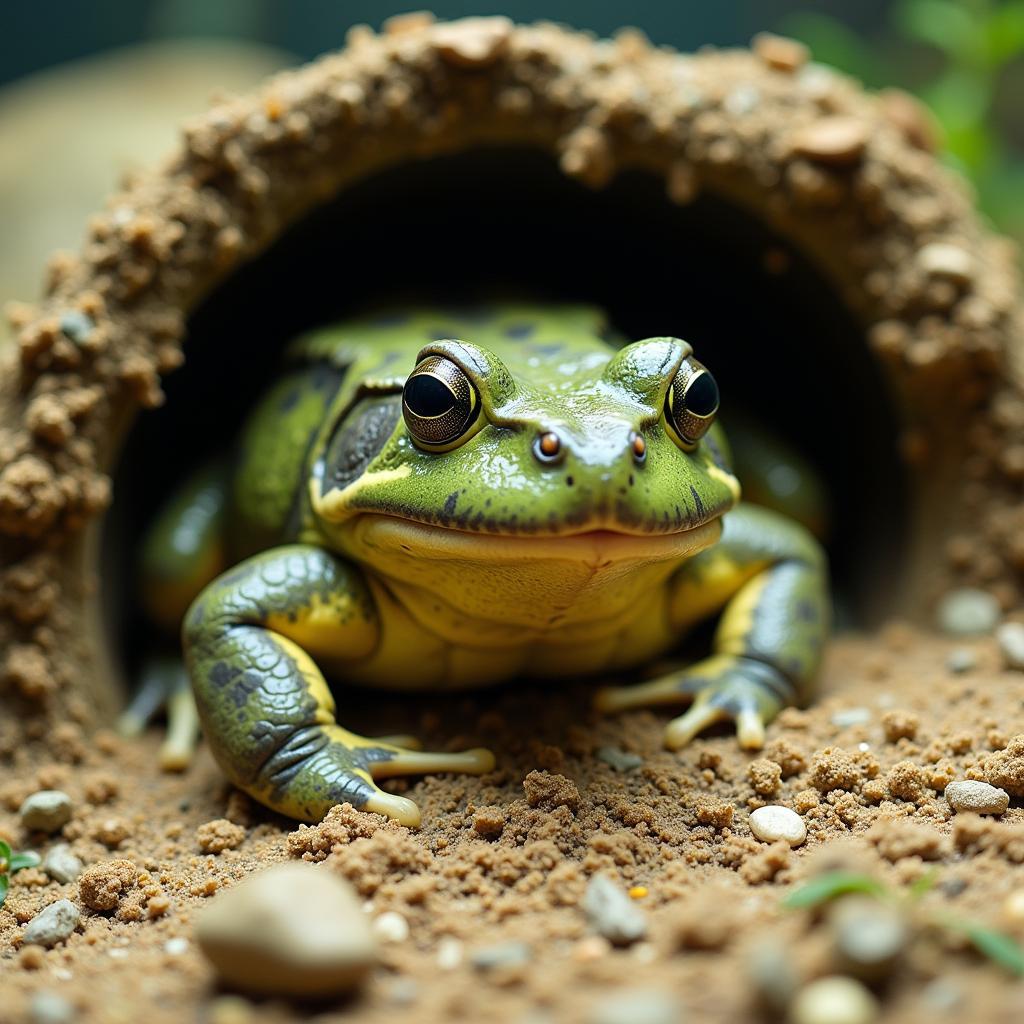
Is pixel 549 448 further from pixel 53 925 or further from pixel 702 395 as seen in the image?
pixel 53 925

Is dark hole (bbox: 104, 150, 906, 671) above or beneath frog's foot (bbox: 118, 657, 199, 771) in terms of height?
above

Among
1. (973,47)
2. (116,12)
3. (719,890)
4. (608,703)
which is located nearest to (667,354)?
(608,703)

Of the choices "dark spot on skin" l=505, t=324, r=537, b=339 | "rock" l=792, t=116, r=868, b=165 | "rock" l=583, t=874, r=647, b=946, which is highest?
"rock" l=792, t=116, r=868, b=165

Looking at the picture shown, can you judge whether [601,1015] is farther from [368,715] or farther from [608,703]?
[368,715]

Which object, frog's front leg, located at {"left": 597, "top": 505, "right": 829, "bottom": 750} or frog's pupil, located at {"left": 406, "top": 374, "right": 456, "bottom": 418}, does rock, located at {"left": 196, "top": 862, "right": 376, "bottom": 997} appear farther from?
frog's front leg, located at {"left": 597, "top": 505, "right": 829, "bottom": 750}

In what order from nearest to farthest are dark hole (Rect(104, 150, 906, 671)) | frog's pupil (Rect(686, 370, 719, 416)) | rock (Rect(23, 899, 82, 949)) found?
rock (Rect(23, 899, 82, 949)) → frog's pupil (Rect(686, 370, 719, 416)) → dark hole (Rect(104, 150, 906, 671))

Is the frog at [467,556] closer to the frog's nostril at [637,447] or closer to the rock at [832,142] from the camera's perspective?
the frog's nostril at [637,447]

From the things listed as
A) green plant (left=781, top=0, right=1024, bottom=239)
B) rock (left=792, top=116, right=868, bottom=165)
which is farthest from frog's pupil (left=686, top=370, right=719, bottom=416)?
green plant (left=781, top=0, right=1024, bottom=239)
